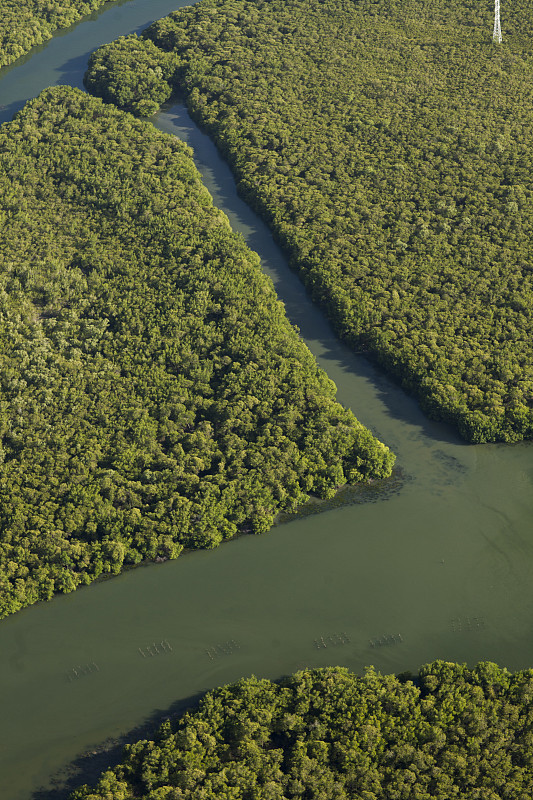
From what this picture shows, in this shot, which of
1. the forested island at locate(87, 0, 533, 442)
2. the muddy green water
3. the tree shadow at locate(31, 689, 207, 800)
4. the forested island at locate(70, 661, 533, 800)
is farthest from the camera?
the forested island at locate(87, 0, 533, 442)

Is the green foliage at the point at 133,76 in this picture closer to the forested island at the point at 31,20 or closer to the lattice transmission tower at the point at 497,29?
the forested island at the point at 31,20

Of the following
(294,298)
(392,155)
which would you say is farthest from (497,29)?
(294,298)

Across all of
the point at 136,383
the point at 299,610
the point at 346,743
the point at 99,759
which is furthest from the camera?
the point at 136,383

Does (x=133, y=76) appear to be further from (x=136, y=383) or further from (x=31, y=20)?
(x=136, y=383)

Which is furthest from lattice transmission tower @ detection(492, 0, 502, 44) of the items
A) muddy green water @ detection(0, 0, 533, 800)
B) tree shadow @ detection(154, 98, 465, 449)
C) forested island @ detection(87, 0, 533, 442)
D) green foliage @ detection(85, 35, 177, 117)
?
muddy green water @ detection(0, 0, 533, 800)

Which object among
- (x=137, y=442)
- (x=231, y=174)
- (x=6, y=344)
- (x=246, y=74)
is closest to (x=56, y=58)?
(x=246, y=74)

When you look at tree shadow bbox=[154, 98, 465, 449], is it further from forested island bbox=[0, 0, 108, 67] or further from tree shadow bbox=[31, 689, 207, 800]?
tree shadow bbox=[31, 689, 207, 800]

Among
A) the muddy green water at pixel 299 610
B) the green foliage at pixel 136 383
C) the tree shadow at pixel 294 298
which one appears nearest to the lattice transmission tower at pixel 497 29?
the tree shadow at pixel 294 298
